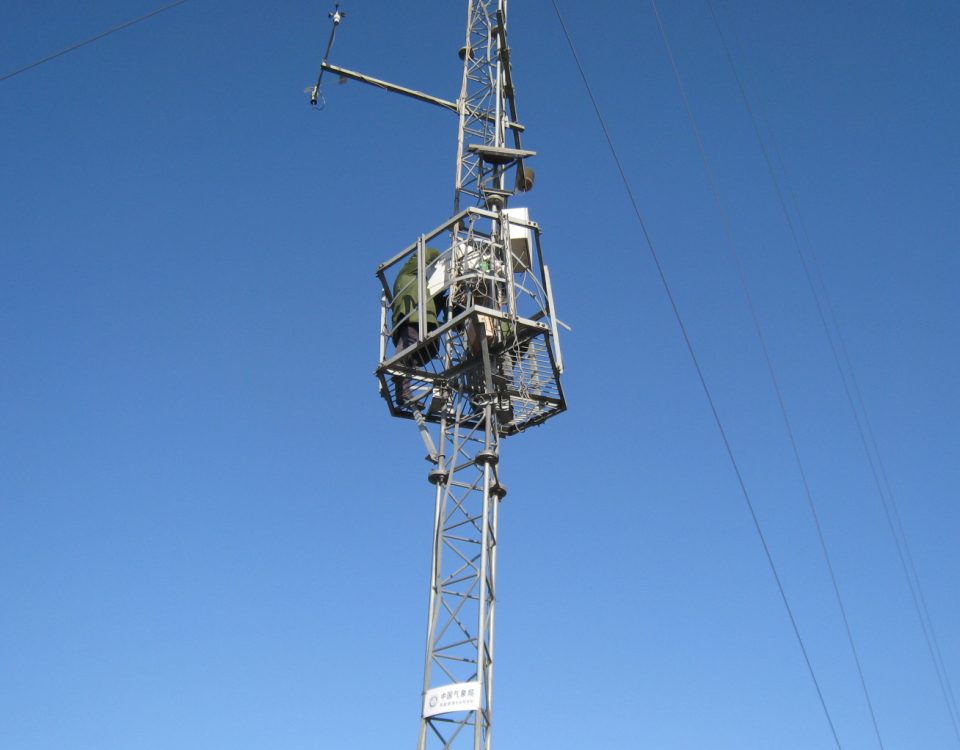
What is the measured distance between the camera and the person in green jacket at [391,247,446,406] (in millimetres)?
25906

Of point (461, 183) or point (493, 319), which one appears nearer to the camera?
point (493, 319)

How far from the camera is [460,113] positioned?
102 ft

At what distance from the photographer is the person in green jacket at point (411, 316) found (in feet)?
85.0

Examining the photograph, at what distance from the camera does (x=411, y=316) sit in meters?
26.0

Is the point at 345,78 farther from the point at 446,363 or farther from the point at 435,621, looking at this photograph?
the point at 435,621

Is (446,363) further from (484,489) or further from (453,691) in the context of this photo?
(453,691)

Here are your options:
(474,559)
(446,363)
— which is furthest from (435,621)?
(446,363)

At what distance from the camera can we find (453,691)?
2097 cm

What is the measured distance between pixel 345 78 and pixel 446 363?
11.4 metres

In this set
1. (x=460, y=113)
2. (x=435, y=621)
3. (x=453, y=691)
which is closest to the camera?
(x=453, y=691)

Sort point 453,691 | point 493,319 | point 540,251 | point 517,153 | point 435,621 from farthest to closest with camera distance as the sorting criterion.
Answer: point 517,153, point 540,251, point 493,319, point 435,621, point 453,691

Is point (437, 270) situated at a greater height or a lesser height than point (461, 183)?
lesser

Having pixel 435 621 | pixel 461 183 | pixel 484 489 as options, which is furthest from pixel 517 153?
pixel 435 621

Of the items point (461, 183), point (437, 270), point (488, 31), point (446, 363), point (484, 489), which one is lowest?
point (484, 489)
